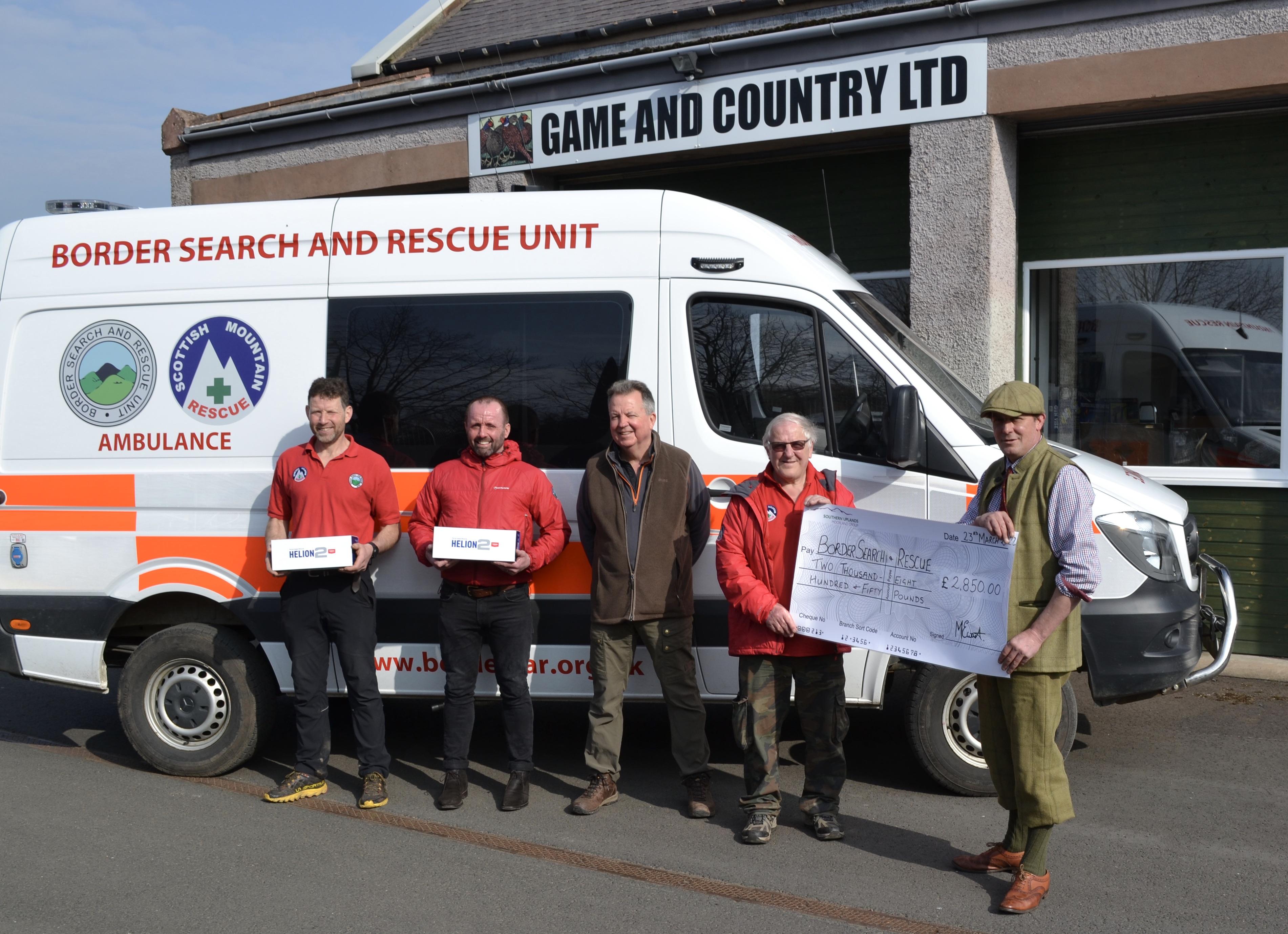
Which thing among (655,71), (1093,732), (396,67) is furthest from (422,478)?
(396,67)

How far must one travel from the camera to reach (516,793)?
5340 millimetres

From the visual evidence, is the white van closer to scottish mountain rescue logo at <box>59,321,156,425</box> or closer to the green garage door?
scottish mountain rescue logo at <box>59,321,156,425</box>

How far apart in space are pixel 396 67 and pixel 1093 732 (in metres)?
8.84

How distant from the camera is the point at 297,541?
5254mm

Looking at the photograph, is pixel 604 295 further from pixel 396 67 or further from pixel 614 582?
pixel 396 67

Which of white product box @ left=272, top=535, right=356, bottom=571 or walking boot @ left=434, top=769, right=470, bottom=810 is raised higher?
white product box @ left=272, top=535, right=356, bottom=571

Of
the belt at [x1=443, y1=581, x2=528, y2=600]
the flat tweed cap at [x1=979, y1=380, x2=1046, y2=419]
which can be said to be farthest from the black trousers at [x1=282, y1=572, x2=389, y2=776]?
the flat tweed cap at [x1=979, y1=380, x2=1046, y2=419]

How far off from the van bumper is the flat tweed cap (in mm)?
1424

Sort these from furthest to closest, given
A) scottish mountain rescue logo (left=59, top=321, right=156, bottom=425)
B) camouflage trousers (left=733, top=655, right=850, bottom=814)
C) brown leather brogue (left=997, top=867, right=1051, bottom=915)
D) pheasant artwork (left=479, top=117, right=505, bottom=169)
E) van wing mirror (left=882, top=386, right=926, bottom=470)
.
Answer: pheasant artwork (left=479, top=117, right=505, bottom=169)
scottish mountain rescue logo (left=59, top=321, right=156, bottom=425)
van wing mirror (left=882, top=386, right=926, bottom=470)
camouflage trousers (left=733, top=655, right=850, bottom=814)
brown leather brogue (left=997, top=867, right=1051, bottom=915)

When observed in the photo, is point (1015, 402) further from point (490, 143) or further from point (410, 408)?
point (490, 143)

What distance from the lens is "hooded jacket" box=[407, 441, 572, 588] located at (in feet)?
17.2

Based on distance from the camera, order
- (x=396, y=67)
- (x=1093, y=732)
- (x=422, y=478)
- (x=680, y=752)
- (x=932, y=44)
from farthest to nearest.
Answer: (x=396, y=67)
(x=932, y=44)
(x=1093, y=732)
(x=422, y=478)
(x=680, y=752)

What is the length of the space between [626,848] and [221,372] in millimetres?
2976

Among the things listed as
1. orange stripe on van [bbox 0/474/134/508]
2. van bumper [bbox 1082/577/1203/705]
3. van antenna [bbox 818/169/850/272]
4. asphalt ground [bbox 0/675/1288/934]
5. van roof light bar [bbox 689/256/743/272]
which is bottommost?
asphalt ground [bbox 0/675/1288/934]
